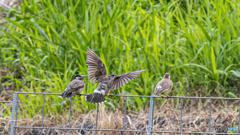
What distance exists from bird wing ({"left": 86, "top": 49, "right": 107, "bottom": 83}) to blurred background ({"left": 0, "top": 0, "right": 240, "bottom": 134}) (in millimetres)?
908

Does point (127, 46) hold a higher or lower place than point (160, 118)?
higher

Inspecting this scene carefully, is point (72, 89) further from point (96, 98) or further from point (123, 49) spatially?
point (123, 49)

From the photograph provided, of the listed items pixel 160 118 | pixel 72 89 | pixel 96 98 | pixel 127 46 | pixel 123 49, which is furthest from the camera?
pixel 123 49

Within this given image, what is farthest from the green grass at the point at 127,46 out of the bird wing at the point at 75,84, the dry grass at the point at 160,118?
the bird wing at the point at 75,84

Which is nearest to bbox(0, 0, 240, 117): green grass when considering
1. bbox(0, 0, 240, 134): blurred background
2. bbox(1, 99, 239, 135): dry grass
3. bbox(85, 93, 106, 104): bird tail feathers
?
bbox(0, 0, 240, 134): blurred background

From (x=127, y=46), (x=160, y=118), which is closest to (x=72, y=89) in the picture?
(x=160, y=118)

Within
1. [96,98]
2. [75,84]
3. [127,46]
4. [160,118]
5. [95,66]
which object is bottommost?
[160,118]

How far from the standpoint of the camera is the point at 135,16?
5531mm

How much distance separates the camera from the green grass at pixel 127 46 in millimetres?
4723

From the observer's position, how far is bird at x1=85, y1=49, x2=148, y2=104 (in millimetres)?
3449

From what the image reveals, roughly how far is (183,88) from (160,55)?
0.55 metres

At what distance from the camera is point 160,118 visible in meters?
4.37

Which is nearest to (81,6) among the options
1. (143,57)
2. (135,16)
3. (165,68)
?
(135,16)

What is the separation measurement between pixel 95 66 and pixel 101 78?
0.46 feet
